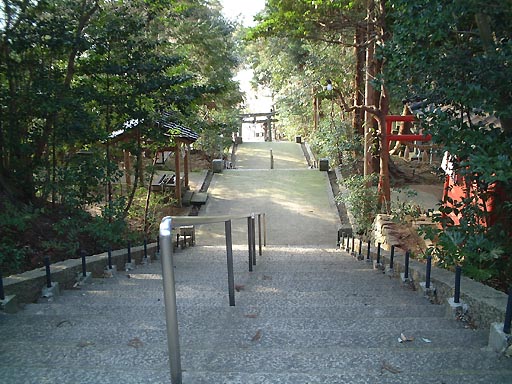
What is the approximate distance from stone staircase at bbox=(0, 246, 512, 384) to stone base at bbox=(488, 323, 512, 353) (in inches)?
3.0

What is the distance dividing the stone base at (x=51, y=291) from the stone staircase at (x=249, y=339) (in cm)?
8

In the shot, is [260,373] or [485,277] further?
[485,277]

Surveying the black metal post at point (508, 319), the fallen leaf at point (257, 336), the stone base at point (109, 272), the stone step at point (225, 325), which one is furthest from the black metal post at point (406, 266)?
the stone base at point (109, 272)

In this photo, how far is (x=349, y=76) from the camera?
13859 mm

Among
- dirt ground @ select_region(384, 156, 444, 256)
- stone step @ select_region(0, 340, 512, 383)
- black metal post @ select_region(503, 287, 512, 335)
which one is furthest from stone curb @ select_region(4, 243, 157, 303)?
dirt ground @ select_region(384, 156, 444, 256)

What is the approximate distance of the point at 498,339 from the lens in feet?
8.12

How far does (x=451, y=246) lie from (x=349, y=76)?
10.9 m

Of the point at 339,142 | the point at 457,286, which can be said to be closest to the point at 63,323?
the point at 457,286

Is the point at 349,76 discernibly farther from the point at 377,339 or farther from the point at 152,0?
the point at 377,339

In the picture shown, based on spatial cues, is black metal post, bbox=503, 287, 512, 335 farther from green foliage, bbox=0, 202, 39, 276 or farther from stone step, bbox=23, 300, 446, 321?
green foliage, bbox=0, 202, 39, 276

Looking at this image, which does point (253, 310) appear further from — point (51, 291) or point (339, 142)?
point (339, 142)

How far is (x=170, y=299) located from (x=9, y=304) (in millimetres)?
2194

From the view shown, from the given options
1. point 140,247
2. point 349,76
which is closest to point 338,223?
point 349,76

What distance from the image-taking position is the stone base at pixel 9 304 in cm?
331
